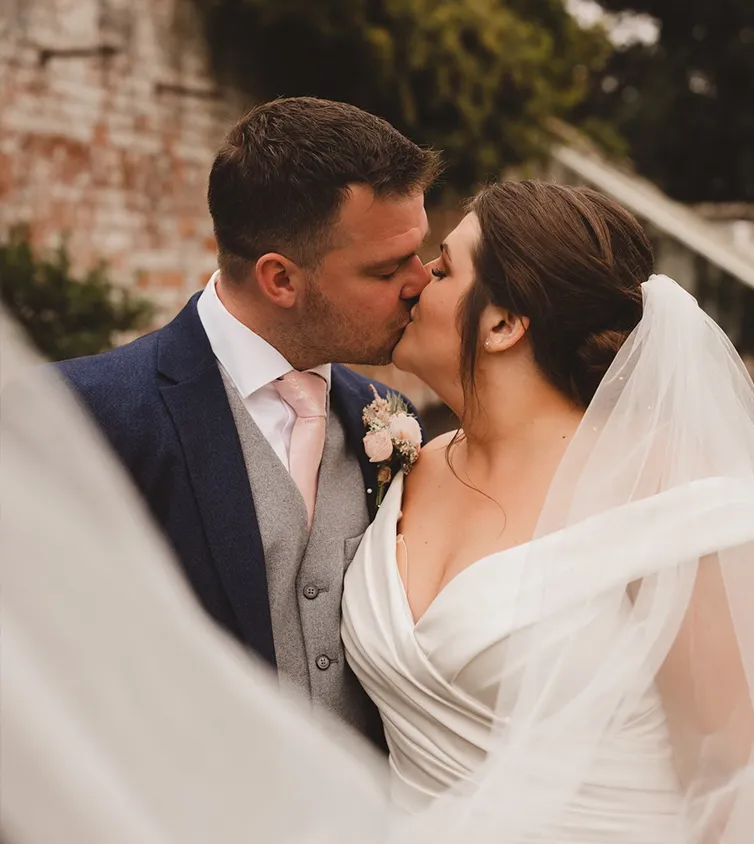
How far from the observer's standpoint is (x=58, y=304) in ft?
13.0

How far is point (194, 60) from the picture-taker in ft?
17.9

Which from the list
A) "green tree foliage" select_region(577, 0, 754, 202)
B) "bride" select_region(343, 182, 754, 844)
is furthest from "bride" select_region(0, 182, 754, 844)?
"green tree foliage" select_region(577, 0, 754, 202)

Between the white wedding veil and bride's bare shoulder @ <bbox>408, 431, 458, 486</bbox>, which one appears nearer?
the white wedding veil

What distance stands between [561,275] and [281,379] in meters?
0.66

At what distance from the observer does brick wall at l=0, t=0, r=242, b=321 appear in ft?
14.8

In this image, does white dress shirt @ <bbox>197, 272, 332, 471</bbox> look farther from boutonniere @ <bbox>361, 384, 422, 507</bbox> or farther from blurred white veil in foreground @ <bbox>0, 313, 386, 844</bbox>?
blurred white veil in foreground @ <bbox>0, 313, 386, 844</bbox>

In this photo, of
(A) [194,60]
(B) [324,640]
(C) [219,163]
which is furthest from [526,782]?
(A) [194,60]

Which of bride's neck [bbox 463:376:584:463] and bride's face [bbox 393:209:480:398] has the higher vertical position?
bride's face [bbox 393:209:480:398]

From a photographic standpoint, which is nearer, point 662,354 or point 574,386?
point 662,354

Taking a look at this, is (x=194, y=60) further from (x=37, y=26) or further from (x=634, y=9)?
(x=634, y=9)

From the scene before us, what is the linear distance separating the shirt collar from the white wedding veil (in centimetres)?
68

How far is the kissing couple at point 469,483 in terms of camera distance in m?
1.72

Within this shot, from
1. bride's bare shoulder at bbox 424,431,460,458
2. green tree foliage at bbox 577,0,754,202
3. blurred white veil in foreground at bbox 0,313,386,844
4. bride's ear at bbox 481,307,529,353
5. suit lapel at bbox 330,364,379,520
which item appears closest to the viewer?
blurred white veil in foreground at bbox 0,313,386,844

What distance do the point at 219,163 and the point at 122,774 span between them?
1.76 m
